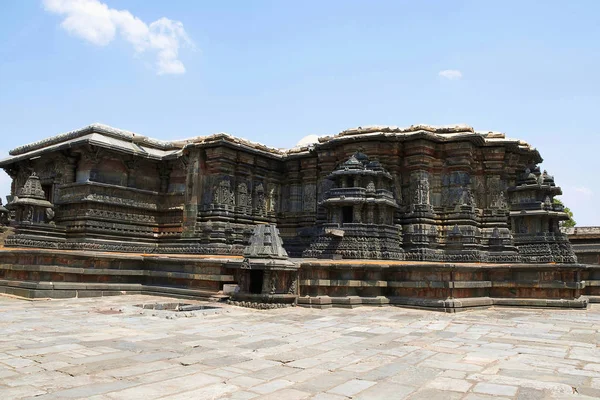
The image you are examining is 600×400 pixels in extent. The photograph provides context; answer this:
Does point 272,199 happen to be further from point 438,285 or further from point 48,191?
point 438,285

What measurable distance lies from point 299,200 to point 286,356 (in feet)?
55.1

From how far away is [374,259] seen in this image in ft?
55.8

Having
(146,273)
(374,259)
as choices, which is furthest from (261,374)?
(374,259)

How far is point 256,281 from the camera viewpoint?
11.9 meters

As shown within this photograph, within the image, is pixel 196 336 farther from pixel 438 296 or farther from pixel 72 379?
pixel 438 296

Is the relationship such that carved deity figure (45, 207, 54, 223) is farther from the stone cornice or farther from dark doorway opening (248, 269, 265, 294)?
dark doorway opening (248, 269, 265, 294)

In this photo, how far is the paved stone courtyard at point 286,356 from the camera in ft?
14.9

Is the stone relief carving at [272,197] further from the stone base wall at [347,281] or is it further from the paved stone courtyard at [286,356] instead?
the paved stone courtyard at [286,356]

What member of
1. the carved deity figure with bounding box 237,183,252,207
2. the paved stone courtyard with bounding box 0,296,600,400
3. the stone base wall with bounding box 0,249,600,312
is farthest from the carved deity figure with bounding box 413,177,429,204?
the paved stone courtyard with bounding box 0,296,600,400

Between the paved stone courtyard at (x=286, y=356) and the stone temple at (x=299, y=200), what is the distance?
5.93 metres

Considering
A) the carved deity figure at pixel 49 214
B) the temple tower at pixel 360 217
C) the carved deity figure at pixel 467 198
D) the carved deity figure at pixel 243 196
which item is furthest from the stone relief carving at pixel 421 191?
the carved deity figure at pixel 49 214

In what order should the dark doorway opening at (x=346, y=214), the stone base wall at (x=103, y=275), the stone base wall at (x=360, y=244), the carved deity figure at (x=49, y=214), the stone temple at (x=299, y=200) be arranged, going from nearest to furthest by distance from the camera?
1. the stone base wall at (x=103, y=275)
2. the stone base wall at (x=360, y=244)
3. the stone temple at (x=299, y=200)
4. the dark doorway opening at (x=346, y=214)
5. the carved deity figure at (x=49, y=214)

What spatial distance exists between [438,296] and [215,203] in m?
10.9

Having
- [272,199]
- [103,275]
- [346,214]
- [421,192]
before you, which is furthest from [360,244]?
[103,275]
